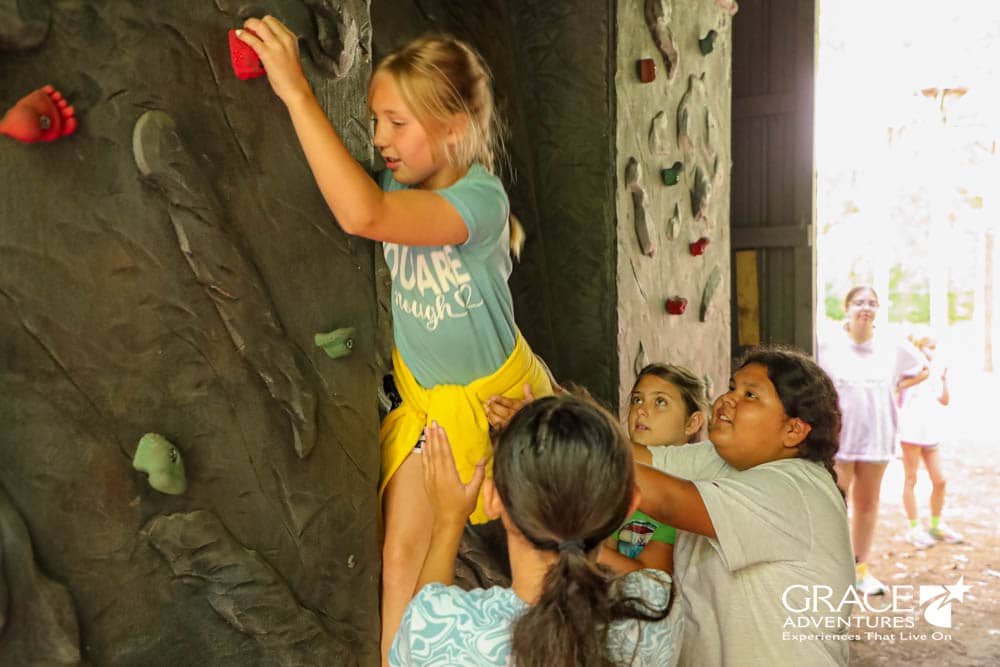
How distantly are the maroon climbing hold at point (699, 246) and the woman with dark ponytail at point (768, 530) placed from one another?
1.68 meters

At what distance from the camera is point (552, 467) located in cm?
131

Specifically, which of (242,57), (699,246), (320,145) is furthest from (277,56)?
(699,246)

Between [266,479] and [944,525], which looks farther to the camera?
[944,525]

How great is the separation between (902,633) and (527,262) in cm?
262

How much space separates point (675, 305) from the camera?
341 centimetres

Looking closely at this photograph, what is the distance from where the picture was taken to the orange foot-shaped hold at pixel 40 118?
1223mm

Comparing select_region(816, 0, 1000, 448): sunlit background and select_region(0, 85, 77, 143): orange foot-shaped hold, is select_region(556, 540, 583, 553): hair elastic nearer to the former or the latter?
select_region(0, 85, 77, 143): orange foot-shaped hold

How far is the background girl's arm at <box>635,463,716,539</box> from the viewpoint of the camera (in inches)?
66.6

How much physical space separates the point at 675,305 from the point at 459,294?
184 centimetres

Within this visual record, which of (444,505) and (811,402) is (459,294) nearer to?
(444,505)

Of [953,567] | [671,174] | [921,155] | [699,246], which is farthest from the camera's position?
[921,155]

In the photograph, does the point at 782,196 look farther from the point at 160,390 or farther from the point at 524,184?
the point at 160,390

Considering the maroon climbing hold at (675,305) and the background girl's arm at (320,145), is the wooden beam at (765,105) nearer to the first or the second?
the maroon climbing hold at (675,305)

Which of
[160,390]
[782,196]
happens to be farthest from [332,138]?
[782,196]
